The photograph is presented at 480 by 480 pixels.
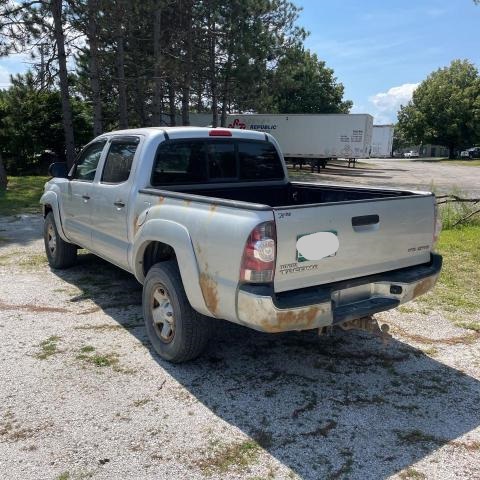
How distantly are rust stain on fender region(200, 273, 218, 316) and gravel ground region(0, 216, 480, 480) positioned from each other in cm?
69

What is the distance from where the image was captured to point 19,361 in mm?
3996

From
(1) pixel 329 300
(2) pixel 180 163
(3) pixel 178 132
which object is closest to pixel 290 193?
(2) pixel 180 163

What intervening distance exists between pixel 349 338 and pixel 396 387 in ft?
3.12

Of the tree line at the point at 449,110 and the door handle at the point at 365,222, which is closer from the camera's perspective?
the door handle at the point at 365,222

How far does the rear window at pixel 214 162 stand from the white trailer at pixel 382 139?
1762 inches

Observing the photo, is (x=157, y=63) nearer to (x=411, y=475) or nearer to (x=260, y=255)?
(x=260, y=255)

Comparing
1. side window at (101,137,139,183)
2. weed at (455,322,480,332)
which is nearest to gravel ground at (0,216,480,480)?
weed at (455,322,480,332)

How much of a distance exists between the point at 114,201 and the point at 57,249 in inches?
90.7

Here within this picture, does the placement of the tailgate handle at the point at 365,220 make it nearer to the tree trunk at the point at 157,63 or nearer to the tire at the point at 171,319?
the tire at the point at 171,319

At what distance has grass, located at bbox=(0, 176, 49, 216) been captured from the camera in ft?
41.0

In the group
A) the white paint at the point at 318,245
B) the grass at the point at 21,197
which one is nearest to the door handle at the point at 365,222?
the white paint at the point at 318,245

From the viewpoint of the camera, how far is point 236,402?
3451 mm

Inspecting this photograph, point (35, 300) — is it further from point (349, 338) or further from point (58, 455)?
point (349, 338)

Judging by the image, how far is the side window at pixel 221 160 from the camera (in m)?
4.96
